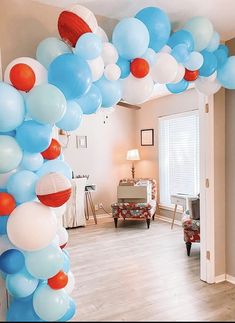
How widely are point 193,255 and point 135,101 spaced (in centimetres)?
251

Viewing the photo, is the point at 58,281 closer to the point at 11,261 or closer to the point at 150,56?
the point at 11,261

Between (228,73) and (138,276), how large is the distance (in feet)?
7.29

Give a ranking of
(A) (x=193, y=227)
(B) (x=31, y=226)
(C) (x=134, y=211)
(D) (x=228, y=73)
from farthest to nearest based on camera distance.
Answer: (C) (x=134, y=211) < (A) (x=193, y=227) < (D) (x=228, y=73) < (B) (x=31, y=226)

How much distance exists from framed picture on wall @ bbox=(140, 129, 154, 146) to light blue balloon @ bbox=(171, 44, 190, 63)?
397 cm

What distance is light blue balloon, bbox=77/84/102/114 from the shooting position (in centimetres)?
189

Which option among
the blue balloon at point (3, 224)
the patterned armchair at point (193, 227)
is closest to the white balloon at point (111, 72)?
the blue balloon at point (3, 224)

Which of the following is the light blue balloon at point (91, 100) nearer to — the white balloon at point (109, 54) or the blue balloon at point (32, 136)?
the white balloon at point (109, 54)

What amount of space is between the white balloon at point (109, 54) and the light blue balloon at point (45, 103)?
453mm

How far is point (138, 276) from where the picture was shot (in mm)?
3213

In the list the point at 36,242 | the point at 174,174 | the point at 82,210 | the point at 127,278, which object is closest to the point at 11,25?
the point at 36,242

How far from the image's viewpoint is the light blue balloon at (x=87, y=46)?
171 centimetres

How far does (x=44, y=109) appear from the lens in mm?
1579

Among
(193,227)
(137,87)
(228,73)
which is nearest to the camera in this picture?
(137,87)

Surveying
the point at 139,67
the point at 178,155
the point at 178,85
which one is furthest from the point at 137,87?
the point at 178,155
